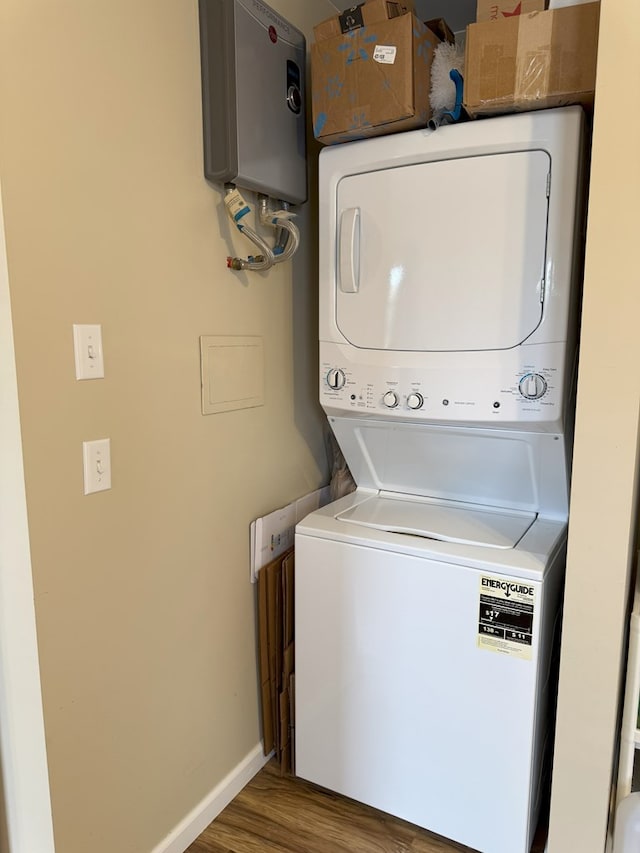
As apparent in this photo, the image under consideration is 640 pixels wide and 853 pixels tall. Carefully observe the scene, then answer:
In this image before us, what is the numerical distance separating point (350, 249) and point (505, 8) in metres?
0.62

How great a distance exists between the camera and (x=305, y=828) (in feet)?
5.51

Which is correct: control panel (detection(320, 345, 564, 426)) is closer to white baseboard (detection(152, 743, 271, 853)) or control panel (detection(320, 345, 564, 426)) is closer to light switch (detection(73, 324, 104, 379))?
light switch (detection(73, 324, 104, 379))

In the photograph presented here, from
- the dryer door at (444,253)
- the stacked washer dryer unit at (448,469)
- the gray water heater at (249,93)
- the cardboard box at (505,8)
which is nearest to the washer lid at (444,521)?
the stacked washer dryer unit at (448,469)

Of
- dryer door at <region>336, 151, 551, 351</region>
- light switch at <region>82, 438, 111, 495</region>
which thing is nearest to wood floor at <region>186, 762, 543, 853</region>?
light switch at <region>82, 438, 111, 495</region>

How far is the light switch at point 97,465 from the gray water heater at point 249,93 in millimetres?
704

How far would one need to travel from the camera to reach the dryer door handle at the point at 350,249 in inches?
63.2

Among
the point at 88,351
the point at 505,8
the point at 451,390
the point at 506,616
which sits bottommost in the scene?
the point at 506,616

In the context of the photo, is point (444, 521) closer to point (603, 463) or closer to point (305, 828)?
point (603, 463)

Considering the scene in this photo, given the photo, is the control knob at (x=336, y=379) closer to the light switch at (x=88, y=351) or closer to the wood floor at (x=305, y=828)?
the light switch at (x=88, y=351)

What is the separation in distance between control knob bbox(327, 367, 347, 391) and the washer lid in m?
0.37

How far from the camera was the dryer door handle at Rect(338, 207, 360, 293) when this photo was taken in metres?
1.60

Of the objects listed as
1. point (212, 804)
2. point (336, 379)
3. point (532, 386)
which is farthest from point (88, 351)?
point (212, 804)

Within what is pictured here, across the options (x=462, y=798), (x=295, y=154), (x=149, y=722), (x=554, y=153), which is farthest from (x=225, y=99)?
(x=462, y=798)

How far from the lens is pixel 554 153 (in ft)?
4.39
